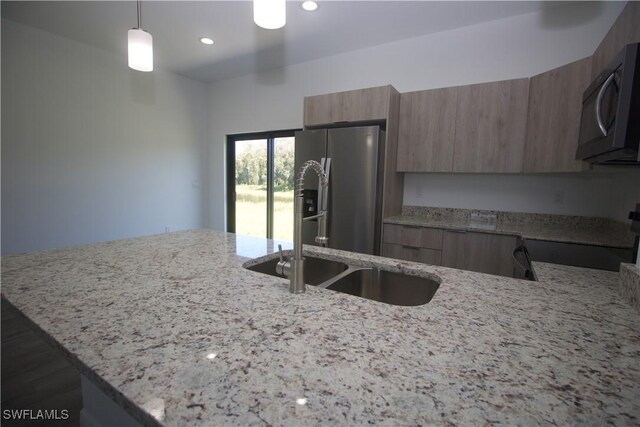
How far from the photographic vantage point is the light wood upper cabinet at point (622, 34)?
144cm

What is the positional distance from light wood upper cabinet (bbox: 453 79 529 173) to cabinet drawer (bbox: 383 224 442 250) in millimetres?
668

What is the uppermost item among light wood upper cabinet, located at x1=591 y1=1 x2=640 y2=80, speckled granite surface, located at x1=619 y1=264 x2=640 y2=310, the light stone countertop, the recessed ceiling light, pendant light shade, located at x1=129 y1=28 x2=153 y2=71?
the recessed ceiling light

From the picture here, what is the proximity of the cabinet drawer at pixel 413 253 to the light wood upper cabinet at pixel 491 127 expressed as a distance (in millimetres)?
823

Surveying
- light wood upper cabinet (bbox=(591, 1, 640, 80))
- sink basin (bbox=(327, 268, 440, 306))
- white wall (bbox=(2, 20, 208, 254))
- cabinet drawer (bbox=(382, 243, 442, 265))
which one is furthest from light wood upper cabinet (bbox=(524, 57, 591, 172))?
white wall (bbox=(2, 20, 208, 254))

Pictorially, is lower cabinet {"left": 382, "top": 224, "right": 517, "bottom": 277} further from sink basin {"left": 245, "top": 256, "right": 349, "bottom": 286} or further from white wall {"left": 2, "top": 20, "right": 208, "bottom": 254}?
white wall {"left": 2, "top": 20, "right": 208, "bottom": 254}

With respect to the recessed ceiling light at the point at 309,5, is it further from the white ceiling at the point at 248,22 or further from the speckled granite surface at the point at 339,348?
the speckled granite surface at the point at 339,348

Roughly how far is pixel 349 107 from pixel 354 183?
790 millimetres

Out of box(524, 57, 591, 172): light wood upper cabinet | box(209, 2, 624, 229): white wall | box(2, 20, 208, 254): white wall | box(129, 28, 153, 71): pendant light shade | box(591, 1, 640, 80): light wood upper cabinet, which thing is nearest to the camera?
box(591, 1, 640, 80): light wood upper cabinet

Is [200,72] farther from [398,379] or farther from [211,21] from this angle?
[398,379]

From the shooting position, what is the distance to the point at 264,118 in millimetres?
4180

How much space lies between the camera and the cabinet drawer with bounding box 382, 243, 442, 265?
2.60 meters

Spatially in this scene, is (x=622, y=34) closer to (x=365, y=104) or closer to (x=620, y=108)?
(x=620, y=108)

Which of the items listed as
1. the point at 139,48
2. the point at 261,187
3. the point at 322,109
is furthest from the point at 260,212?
the point at 139,48

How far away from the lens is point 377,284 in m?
1.35
